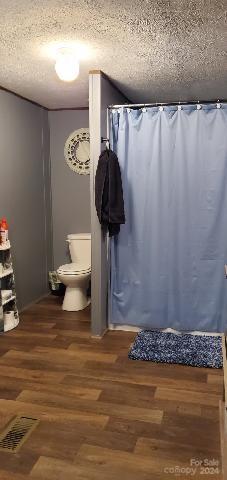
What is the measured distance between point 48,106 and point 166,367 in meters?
3.06

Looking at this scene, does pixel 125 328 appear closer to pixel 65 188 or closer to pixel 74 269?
pixel 74 269

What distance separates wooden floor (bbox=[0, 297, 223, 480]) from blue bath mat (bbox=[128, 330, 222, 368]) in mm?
76

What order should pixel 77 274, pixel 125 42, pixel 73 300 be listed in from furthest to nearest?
1. pixel 73 300
2. pixel 77 274
3. pixel 125 42

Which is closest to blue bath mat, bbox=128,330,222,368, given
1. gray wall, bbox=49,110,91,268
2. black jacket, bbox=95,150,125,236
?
black jacket, bbox=95,150,125,236

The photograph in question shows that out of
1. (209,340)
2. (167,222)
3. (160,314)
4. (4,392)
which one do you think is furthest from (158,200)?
(4,392)

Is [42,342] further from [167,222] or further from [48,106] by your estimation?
[48,106]

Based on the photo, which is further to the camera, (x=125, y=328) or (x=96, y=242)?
(x=125, y=328)

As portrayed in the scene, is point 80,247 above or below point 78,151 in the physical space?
below

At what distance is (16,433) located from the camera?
1.92 metres

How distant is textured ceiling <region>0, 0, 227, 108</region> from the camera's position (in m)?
1.85

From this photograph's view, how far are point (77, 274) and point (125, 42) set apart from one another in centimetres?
212

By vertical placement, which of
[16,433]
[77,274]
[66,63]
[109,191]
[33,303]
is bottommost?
[16,433]

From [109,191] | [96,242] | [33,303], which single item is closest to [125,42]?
[109,191]

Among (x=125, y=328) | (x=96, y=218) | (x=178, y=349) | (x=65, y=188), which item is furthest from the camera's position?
(x=65, y=188)
